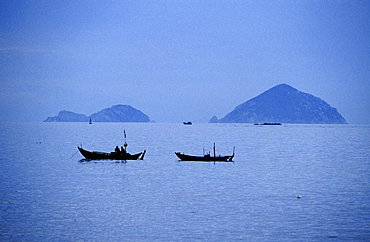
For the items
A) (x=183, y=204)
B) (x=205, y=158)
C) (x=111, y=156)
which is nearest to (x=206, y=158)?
(x=205, y=158)

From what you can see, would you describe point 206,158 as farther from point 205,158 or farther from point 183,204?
point 183,204

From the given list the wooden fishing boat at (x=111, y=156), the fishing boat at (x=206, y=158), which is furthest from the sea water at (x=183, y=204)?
the wooden fishing boat at (x=111, y=156)

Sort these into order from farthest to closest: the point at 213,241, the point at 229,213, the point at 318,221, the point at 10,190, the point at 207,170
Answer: the point at 207,170 < the point at 10,190 < the point at 229,213 < the point at 318,221 < the point at 213,241

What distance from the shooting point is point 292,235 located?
26.2 m

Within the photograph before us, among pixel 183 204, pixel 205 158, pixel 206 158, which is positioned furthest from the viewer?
pixel 205 158

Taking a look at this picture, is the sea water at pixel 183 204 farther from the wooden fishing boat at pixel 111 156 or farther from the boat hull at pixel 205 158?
the wooden fishing boat at pixel 111 156

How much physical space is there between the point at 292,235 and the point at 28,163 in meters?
52.1

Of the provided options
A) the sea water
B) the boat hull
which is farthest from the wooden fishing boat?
the sea water

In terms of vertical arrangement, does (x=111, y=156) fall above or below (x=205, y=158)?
above

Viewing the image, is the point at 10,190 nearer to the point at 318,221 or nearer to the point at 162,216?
the point at 162,216

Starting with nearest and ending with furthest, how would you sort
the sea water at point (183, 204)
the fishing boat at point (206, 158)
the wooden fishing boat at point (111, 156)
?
the sea water at point (183, 204), the fishing boat at point (206, 158), the wooden fishing boat at point (111, 156)

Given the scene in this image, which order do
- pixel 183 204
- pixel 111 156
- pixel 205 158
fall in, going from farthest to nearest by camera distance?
1. pixel 111 156
2. pixel 205 158
3. pixel 183 204

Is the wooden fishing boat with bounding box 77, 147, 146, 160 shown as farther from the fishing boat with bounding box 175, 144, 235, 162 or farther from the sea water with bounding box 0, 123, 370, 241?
the sea water with bounding box 0, 123, 370, 241

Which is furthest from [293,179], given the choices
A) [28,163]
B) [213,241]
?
[28,163]
